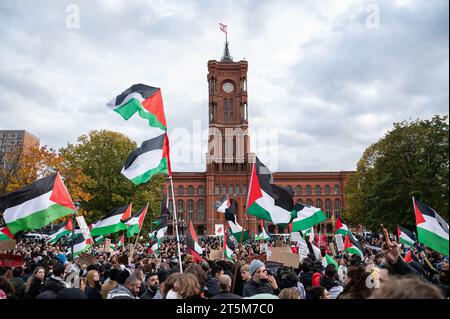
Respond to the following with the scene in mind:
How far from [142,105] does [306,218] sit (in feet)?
21.4

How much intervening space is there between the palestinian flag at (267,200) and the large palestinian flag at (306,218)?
390cm

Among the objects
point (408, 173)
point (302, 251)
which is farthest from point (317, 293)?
point (408, 173)

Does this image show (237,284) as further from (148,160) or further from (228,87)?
(228,87)

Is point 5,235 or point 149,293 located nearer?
point 149,293

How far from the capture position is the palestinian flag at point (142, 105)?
28.2 ft

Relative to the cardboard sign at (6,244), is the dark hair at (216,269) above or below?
below

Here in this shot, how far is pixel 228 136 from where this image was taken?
80562 mm

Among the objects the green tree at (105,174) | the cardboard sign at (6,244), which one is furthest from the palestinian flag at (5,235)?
the green tree at (105,174)

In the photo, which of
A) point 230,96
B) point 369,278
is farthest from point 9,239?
point 230,96

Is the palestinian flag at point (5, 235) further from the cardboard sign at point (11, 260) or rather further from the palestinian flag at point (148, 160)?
the palestinian flag at point (148, 160)

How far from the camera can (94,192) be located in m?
34.5

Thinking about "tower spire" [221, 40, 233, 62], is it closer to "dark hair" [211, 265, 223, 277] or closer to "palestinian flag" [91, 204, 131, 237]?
"palestinian flag" [91, 204, 131, 237]
